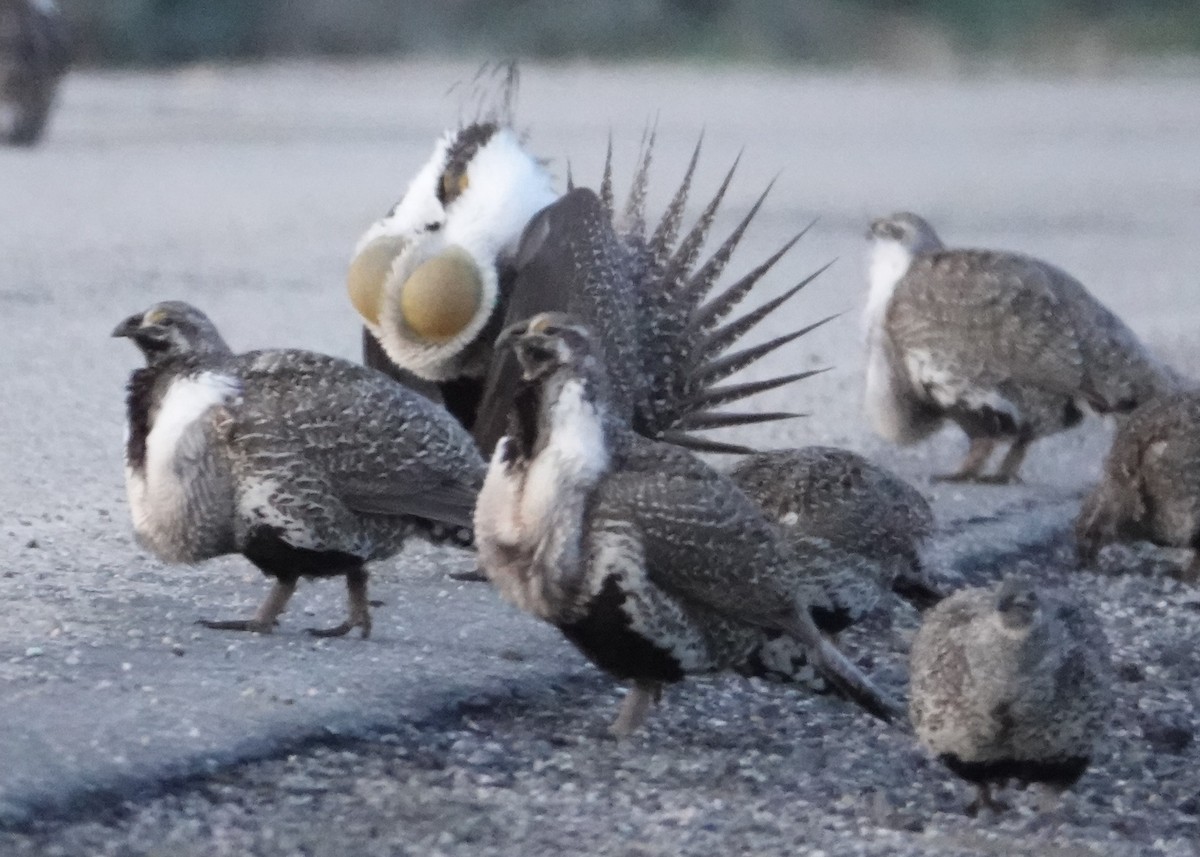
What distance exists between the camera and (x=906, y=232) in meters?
6.39

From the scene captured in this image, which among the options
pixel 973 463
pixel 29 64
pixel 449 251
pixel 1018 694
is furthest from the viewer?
pixel 29 64

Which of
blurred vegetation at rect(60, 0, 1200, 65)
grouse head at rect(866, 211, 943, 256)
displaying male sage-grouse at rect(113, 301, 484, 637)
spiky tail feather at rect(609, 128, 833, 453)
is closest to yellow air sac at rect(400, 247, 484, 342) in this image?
spiky tail feather at rect(609, 128, 833, 453)

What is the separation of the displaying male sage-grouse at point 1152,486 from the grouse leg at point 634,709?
157cm

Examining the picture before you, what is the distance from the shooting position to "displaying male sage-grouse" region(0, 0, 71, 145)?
12445 mm

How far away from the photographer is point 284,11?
21344 mm

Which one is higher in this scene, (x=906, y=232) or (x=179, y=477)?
(x=906, y=232)

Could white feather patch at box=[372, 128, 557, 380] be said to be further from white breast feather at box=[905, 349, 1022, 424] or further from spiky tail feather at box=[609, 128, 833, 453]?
white breast feather at box=[905, 349, 1022, 424]

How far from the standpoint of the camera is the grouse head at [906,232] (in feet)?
20.9

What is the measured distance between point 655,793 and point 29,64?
987 centimetres

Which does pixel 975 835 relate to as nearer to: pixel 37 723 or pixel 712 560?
pixel 712 560

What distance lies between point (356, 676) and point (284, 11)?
59.3 ft

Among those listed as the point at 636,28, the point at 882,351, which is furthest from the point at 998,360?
the point at 636,28

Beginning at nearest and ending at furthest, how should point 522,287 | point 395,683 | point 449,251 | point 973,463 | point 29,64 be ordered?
point 395,683, point 522,287, point 449,251, point 973,463, point 29,64

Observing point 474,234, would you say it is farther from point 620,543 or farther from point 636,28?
point 636,28
